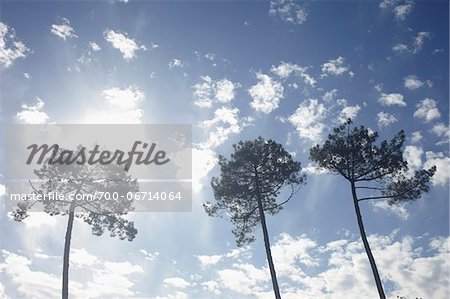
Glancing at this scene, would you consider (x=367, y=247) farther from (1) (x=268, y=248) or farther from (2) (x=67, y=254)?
(2) (x=67, y=254)

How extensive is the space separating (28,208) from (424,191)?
2230 centimetres

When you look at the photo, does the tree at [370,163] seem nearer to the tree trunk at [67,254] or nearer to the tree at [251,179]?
the tree at [251,179]

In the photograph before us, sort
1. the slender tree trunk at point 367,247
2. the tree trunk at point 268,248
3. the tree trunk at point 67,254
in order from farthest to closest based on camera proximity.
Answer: the tree trunk at point 268,248 → the tree trunk at point 67,254 → the slender tree trunk at point 367,247

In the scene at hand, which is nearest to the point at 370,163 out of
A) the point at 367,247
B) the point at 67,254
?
the point at 367,247

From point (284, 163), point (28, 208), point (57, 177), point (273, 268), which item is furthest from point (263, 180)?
point (28, 208)

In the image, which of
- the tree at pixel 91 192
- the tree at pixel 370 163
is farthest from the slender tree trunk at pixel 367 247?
the tree at pixel 91 192

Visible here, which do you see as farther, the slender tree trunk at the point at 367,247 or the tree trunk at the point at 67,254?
the tree trunk at the point at 67,254

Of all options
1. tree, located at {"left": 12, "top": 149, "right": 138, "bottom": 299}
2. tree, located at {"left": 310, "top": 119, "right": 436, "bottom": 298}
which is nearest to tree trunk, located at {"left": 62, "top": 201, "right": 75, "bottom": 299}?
tree, located at {"left": 12, "top": 149, "right": 138, "bottom": 299}

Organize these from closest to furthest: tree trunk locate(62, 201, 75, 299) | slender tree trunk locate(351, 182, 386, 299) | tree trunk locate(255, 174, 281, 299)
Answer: slender tree trunk locate(351, 182, 386, 299) < tree trunk locate(62, 201, 75, 299) < tree trunk locate(255, 174, 281, 299)

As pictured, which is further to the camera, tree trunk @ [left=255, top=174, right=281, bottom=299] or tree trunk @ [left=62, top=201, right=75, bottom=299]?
tree trunk @ [left=255, top=174, right=281, bottom=299]

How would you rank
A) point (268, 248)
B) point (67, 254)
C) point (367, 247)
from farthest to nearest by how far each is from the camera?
point (268, 248), point (67, 254), point (367, 247)

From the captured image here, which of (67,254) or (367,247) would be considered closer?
(367,247)

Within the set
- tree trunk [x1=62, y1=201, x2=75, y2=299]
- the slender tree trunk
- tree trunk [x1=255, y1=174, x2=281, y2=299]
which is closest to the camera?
the slender tree trunk

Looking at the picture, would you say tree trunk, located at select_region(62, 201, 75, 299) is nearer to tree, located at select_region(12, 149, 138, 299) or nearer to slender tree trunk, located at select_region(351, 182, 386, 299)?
tree, located at select_region(12, 149, 138, 299)
